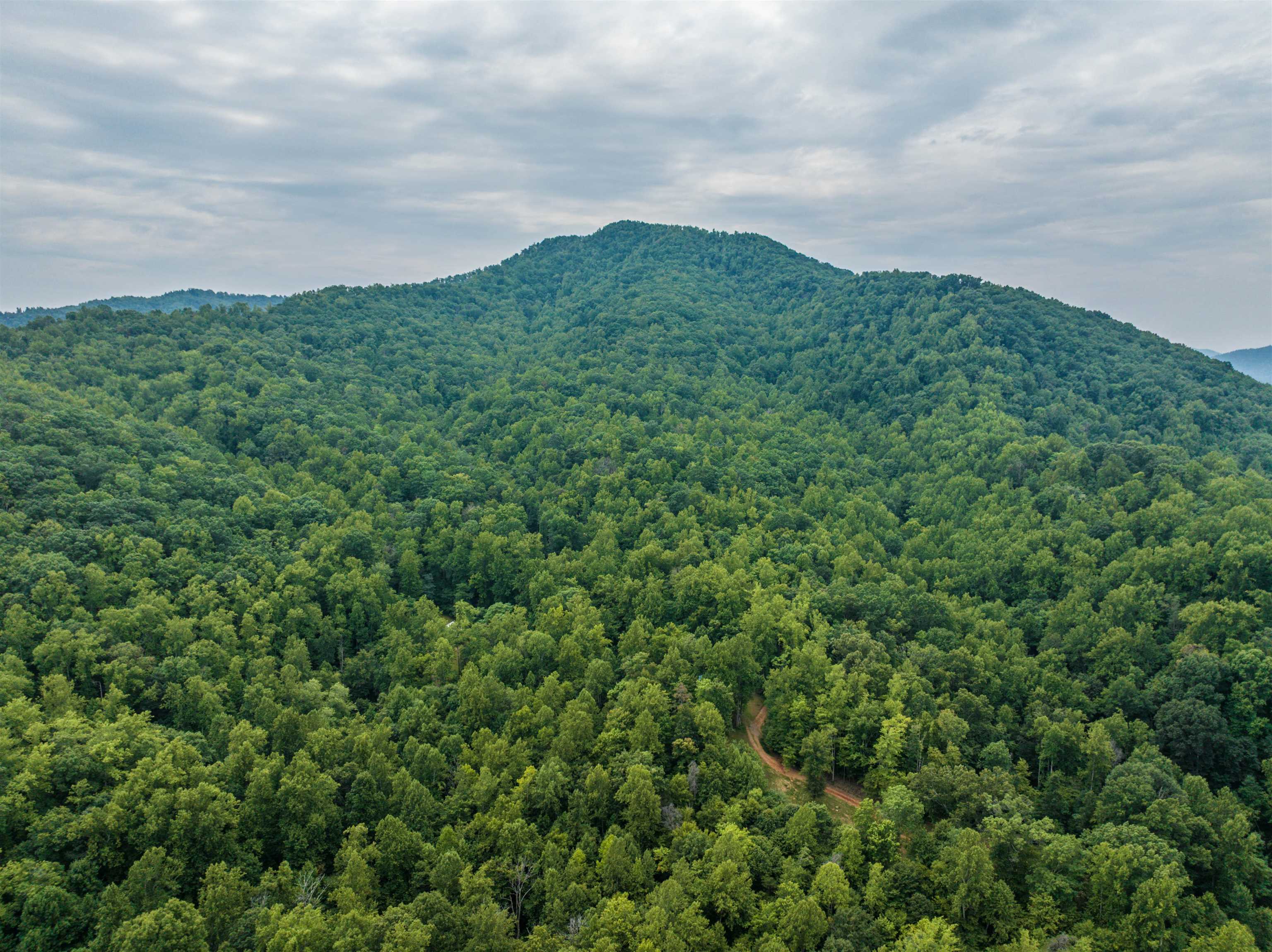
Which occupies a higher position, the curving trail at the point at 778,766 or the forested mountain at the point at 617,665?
the forested mountain at the point at 617,665

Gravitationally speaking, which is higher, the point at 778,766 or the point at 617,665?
the point at 617,665

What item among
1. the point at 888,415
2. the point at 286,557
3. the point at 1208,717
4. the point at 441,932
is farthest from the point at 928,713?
the point at 888,415

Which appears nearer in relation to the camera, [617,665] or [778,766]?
[778,766]

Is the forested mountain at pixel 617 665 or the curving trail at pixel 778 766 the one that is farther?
the curving trail at pixel 778 766
